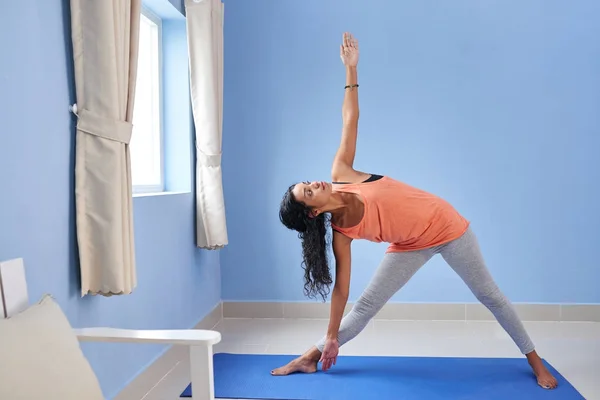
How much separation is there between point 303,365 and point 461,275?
3.02ft

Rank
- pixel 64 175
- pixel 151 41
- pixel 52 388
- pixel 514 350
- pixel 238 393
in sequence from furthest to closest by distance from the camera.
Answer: pixel 151 41, pixel 514 350, pixel 238 393, pixel 64 175, pixel 52 388

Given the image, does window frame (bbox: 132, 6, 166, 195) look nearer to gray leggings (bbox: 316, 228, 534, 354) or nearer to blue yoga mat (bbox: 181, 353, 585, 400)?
blue yoga mat (bbox: 181, 353, 585, 400)

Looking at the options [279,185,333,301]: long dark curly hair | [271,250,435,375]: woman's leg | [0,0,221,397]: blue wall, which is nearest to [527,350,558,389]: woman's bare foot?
[271,250,435,375]: woman's leg

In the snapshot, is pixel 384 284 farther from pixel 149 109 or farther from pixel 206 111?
pixel 149 109

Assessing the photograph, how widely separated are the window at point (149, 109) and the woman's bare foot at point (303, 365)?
4.34ft

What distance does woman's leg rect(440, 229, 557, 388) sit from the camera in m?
2.73

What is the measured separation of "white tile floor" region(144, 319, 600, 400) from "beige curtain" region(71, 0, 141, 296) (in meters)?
0.88

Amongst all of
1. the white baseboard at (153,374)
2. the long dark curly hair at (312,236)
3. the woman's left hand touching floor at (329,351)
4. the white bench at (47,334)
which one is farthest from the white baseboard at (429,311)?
the white bench at (47,334)

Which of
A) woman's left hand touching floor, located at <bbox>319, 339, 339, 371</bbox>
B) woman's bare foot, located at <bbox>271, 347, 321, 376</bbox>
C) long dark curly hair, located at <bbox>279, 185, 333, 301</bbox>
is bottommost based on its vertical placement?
woman's bare foot, located at <bbox>271, 347, 321, 376</bbox>

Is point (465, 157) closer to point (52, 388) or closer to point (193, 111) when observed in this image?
point (193, 111)

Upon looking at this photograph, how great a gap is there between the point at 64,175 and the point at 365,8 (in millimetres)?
2731

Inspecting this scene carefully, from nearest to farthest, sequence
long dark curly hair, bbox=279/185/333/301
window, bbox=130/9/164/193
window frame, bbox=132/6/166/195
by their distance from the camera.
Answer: long dark curly hair, bbox=279/185/333/301 → window, bbox=130/9/164/193 → window frame, bbox=132/6/166/195

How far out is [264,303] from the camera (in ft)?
13.8

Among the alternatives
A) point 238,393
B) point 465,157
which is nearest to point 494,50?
point 465,157
